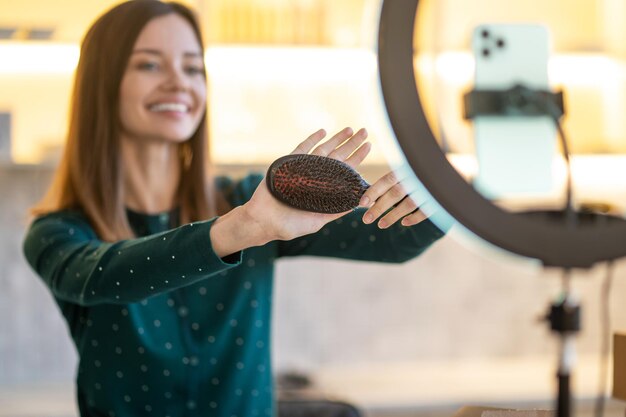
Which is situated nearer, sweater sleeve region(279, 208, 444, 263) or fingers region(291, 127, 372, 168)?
fingers region(291, 127, 372, 168)

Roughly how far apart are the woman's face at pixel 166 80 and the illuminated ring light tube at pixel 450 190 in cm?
45

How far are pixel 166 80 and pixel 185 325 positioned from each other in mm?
393

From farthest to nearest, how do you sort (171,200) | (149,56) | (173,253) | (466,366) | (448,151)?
1. (466,366)
2. (171,200)
3. (149,56)
4. (173,253)
5. (448,151)

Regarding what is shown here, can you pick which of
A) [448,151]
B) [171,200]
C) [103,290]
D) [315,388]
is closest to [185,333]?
[171,200]

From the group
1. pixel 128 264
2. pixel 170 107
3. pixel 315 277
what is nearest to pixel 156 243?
pixel 128 264

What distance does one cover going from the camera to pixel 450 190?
57cm

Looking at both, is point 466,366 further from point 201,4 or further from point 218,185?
point 218,185

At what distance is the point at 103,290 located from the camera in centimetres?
95

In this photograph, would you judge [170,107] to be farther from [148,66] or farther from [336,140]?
[336,140]

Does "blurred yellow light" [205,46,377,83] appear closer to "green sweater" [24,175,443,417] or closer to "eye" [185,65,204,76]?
"green sweater" [24,175,443,417]

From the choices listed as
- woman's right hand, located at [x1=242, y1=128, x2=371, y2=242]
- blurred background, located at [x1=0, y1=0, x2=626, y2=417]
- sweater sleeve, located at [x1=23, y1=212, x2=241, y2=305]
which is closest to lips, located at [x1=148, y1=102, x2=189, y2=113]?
sweater sleeve, located at [x1=23, y1=212, x2=241, y2=305]

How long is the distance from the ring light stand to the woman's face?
451 millimetres

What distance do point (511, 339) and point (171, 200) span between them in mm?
1977

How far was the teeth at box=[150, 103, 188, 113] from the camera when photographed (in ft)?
3.27
